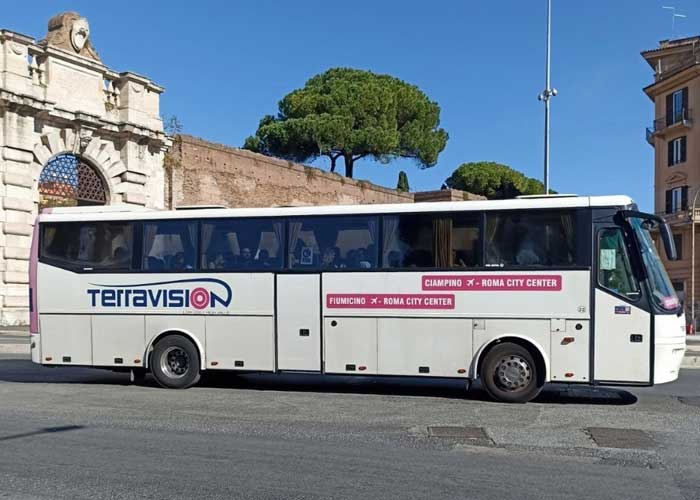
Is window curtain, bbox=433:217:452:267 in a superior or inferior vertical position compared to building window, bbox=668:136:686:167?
inferior

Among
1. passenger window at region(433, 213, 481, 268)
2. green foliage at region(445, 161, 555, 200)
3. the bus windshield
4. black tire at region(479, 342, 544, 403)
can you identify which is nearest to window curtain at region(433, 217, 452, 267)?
passenger window at region(433, 213, 481, 268)

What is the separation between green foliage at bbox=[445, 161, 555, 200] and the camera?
68875 mm

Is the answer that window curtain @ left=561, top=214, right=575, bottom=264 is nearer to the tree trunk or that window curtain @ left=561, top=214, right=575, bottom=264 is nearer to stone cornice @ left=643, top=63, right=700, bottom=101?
the tree trunk

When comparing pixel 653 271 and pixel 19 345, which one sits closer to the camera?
pixel 653 271

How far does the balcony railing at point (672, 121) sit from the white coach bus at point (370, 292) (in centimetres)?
4271

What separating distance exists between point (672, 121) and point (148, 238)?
46.4m

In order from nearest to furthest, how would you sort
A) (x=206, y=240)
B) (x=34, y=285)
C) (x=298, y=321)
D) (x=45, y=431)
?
(x=45, y=431), (x=298, y=321), (x=206, y=240), (x=34, y=285)

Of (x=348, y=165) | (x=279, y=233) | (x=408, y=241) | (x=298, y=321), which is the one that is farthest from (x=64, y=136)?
(x=348, y=165)

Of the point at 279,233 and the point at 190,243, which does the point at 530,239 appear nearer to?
the point at 279,233

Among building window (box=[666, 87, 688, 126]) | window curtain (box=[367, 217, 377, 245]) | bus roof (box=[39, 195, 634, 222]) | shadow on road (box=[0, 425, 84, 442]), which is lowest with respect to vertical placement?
shadow on road (box=[0, 425, 84, 442])

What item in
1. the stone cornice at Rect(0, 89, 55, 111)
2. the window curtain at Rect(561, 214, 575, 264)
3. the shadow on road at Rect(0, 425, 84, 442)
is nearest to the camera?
the shadow on road at Rect(0, 425, 84, 442)

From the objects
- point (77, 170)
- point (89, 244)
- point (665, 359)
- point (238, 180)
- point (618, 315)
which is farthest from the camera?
point (238, 180)

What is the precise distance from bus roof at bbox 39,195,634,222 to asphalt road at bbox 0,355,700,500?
2.95 m

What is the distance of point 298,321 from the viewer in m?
12.3
